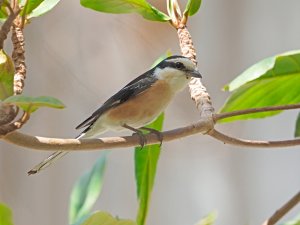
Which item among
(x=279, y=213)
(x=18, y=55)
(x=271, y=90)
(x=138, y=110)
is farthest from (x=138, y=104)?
(x=18, y=55)

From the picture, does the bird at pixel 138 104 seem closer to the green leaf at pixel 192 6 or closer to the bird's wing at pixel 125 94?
the bird's wing at pixel 125 94

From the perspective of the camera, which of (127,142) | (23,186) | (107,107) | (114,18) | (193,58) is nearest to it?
(127,142)

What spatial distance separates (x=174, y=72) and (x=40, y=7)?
0.42 metres

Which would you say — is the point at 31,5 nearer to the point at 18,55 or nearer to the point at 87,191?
the point at 18,55

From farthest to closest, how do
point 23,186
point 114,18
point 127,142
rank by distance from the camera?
point 23,186 → point 114,18 → point 127,142

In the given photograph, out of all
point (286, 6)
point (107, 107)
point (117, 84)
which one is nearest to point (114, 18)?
point (117, 84)

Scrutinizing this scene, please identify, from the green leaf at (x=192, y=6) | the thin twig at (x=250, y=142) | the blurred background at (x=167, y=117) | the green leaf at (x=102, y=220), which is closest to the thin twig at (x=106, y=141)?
the thin twig at (x=250, y=142)

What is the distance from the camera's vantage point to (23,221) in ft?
9.07

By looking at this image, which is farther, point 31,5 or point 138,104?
point 138,104

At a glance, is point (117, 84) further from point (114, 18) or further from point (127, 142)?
point (127, 142)

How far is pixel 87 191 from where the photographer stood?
1.26 meters

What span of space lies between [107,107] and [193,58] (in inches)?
10.0

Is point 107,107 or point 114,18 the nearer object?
point 107,107

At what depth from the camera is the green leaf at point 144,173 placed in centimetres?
105
